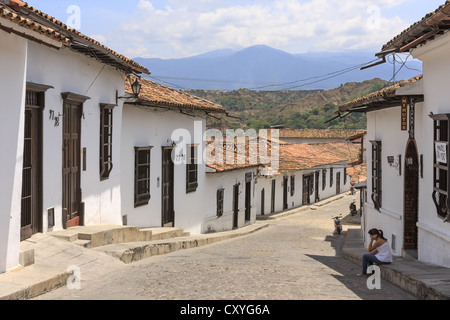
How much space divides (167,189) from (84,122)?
548 cm

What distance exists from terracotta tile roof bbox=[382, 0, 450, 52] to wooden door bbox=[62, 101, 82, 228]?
5.92 metres

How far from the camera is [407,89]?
33.0 ft

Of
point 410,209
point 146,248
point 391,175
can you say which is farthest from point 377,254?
point 146,248

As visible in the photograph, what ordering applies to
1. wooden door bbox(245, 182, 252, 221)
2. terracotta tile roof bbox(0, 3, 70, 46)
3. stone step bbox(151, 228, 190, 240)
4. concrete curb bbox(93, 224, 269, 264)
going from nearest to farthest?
terracotta tile roof bbox(0, 3, 70, 46) < concrete curb bbox(93, 224, 269, 264) < stone step bbox(151, 228, 190, 240) < wooden door bbox(245, 182, 252, 221)

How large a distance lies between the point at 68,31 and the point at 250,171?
1450cm

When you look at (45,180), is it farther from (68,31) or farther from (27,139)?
(68,31)

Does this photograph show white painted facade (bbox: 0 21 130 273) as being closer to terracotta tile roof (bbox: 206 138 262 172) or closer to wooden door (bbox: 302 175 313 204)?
terracotta tile roof (bbox: 206 138 262 172)

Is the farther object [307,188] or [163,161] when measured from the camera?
[307,188]

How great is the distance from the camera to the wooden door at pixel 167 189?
16031 millimetres

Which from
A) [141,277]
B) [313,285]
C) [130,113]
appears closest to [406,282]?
[313,285]

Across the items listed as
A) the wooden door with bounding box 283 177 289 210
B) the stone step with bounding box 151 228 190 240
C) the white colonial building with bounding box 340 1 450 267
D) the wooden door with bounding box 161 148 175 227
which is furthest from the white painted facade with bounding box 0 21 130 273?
the wooden door with bounding box 283 177 289 210

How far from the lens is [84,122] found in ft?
36.9

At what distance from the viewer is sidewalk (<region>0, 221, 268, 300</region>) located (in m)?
6.54

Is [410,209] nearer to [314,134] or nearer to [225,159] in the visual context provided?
[225,159]
